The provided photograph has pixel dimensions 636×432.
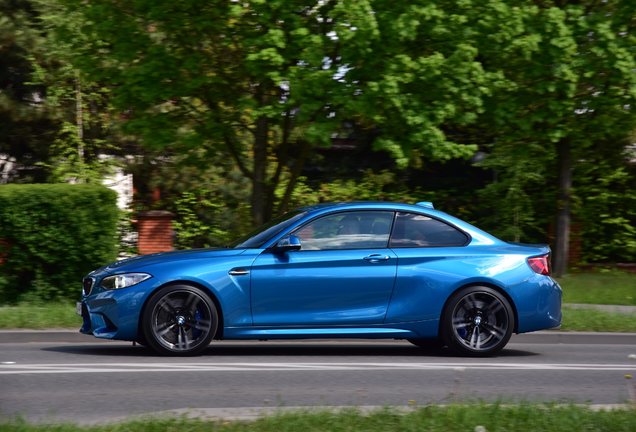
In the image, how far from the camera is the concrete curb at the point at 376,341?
11.9 meters

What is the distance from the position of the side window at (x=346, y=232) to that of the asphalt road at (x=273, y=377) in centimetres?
110

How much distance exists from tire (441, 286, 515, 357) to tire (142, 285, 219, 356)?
227 cm

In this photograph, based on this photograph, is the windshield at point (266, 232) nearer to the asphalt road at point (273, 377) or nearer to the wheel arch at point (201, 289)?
the wheel arch at point (201, 289)

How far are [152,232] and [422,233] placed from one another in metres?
11.0

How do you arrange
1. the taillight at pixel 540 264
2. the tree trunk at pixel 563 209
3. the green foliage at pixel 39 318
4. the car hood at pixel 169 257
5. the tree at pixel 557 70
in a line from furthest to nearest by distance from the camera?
the tree trunk at pixel 563 209, the tree at pixel 557 70, the green foliage at pixel 39 318, the taillight at pixel 540 264, the car hood at pixel 169 257

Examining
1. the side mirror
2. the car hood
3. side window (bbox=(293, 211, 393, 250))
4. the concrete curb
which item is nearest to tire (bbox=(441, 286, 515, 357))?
side window (bbox=(293, 211, 393, 250))

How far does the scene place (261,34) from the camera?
16922 mm

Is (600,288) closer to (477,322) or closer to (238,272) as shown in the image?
(477,322)

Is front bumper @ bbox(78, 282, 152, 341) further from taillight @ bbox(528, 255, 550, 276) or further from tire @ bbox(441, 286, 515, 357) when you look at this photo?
taillight @ bbox(528, 255, 550, 276)

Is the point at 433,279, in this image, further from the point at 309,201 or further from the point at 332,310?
the point at 309,201

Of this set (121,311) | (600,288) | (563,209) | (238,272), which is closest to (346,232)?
(238,272)

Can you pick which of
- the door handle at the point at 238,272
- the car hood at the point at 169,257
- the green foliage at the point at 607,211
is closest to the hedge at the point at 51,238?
the car hood at the point at 169,257

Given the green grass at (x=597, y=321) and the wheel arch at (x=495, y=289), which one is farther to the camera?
the green grass at (x=597, y=321)

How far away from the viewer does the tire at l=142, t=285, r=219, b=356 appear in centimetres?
1010
